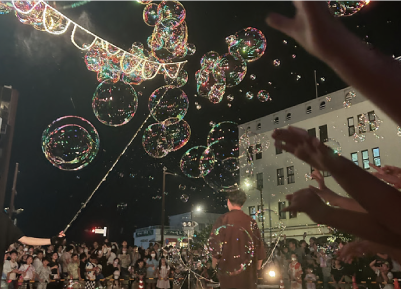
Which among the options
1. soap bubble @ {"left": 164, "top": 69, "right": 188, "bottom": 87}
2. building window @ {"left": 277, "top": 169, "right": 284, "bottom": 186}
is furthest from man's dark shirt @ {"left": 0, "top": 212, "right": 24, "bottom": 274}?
building window @ {"left": 277, "top": 169, "right": 284, "bottom": 186}

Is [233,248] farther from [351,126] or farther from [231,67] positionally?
[351,126]

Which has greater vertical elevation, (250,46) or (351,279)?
(250,46)

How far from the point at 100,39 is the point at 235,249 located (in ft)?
32.9

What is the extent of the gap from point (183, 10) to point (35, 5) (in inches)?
164

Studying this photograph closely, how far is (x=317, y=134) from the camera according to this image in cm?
3019

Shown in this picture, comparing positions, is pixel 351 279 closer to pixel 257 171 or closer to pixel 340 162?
pixel 340 162

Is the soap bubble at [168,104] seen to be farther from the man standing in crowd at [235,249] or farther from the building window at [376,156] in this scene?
the building window at [376,156]

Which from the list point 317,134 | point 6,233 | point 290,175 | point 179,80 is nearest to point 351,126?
point 317,134

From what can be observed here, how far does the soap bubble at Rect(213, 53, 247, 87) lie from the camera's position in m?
10.5

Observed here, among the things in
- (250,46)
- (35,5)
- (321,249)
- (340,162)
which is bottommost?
(321,249)

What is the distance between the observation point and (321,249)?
12.5 meters

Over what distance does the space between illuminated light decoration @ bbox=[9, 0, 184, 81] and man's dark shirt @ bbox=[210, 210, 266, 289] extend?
7.16m

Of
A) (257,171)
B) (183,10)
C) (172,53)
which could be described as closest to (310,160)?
(172,53)

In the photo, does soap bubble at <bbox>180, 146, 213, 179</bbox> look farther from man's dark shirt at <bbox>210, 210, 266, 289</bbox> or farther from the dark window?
the dark window
